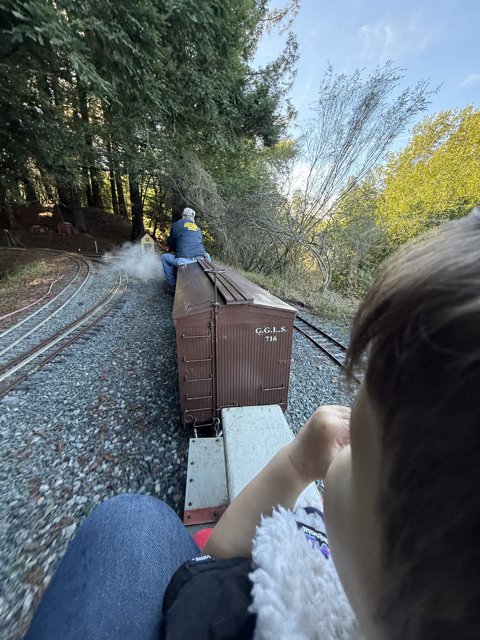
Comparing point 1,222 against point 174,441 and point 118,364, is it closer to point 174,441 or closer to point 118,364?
point 118,364

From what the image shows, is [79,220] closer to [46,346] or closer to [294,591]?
[46,346]

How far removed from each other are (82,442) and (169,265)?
5.12 m

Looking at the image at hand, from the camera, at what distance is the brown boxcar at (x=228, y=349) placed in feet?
9.34

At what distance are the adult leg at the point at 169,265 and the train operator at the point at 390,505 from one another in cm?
680

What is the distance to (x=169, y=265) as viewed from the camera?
7.23 m

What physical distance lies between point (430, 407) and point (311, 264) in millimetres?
10047

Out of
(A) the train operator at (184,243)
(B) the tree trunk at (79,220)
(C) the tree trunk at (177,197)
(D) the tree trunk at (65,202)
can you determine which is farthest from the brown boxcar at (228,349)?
(D) the tree trunk at (65,202)

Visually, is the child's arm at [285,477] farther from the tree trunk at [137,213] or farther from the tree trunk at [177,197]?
the tree trunk at [137,213]

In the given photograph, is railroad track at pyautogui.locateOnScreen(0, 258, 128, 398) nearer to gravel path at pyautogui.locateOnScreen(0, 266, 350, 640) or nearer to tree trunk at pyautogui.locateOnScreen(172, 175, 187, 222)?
gravel path at pyautogui.locateOnScreen(0, 266, 350, 640)

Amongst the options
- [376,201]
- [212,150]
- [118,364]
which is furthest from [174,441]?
[212,150]

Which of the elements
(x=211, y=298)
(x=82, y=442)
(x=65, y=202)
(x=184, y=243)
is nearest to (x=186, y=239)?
(x=184, y=243)

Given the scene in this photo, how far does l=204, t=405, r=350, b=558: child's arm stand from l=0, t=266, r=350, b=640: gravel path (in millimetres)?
1095

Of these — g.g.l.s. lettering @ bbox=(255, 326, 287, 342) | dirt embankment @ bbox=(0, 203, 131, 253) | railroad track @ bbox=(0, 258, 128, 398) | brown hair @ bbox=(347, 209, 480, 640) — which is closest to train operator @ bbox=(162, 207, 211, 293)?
railroad track @ bbox=(0, 258, 128, 398)

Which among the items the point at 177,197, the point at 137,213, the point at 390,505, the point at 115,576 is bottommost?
the point at 115,576
